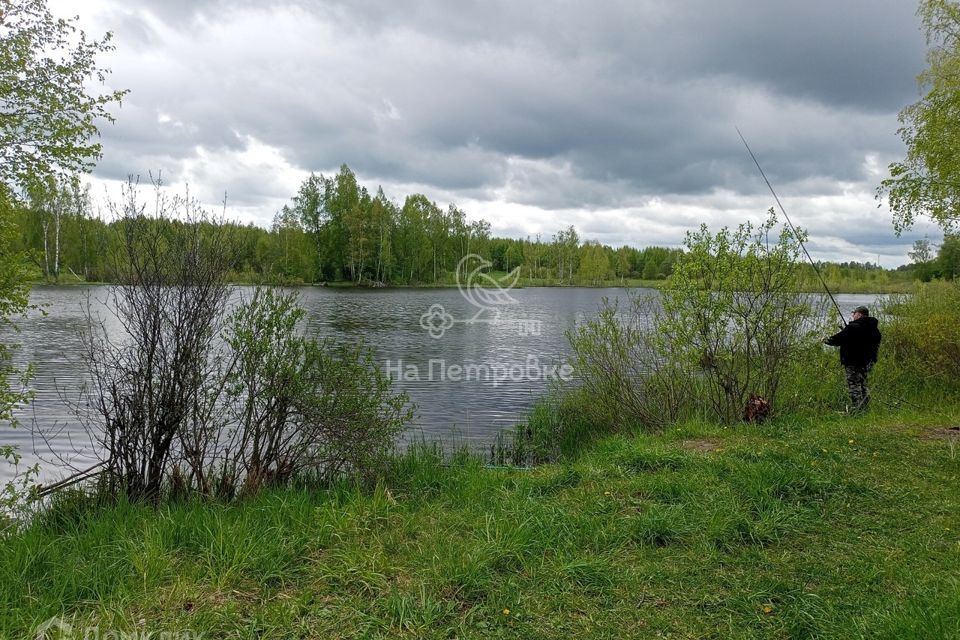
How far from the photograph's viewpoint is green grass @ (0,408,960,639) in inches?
138

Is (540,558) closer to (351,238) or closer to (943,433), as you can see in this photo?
(943,433)

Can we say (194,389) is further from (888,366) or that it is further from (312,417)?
(888,366)

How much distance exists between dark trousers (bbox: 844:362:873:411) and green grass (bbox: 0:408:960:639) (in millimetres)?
4063

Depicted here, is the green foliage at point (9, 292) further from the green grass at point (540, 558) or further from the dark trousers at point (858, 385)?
the dark trousers at point (858, 385)

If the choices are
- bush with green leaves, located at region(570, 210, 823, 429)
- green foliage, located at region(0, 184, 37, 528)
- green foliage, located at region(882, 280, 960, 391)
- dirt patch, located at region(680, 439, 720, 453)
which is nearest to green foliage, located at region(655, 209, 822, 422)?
bush with green leaves, located at region(570, 210, 823, 429)

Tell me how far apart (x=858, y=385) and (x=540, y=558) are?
9.13 metres

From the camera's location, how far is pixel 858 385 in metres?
10.4

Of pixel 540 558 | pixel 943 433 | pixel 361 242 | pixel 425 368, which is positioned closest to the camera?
pixel 540 558

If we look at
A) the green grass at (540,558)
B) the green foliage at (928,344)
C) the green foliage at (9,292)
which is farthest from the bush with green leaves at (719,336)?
the green foliage at (9,292)

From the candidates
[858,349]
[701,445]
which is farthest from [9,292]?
[858,349]

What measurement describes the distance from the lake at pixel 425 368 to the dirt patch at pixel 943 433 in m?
5.05

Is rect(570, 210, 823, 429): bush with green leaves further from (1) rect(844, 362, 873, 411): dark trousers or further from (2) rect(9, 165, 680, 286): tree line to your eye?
(2) rect(9, 165, 680, 286): tree line

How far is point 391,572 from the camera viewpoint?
13.6ft

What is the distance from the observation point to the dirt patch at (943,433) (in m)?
7.44
